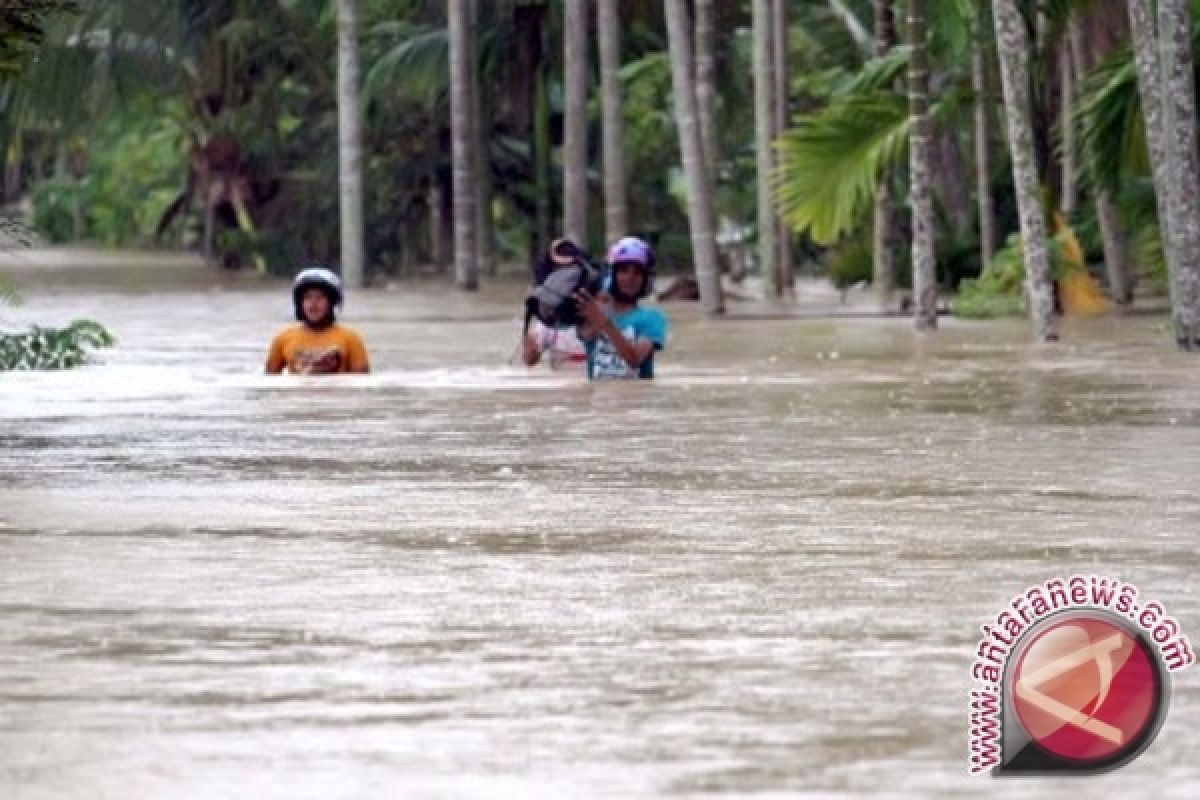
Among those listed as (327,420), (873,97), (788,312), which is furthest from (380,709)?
(788,312)

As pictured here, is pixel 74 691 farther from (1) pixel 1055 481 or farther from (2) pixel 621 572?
(1) pixel 1055 481

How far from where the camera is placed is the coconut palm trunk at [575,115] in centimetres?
4238

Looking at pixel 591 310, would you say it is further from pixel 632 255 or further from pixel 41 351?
pixel 41 351

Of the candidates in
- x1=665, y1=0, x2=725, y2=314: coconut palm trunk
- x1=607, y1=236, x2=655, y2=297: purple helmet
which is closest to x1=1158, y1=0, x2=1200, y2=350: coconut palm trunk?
x1=607, y1=236, x2=655, y2=297: purple helmet

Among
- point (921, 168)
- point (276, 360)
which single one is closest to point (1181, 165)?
point (921, 168)

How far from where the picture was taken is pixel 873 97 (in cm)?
3362

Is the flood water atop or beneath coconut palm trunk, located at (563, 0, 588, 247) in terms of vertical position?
beneath

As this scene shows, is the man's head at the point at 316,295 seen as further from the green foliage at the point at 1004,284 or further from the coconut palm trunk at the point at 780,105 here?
the coconut palm trunk at the point at 780,105

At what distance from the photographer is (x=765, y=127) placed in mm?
39844

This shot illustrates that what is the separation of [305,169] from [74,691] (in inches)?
1912

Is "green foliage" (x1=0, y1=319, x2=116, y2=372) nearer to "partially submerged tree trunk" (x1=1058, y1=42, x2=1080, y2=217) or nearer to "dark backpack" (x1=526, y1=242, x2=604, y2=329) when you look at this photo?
"dark backpack" (x1=526, y1=242, x2=604, y2=329)

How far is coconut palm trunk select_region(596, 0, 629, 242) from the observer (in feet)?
131

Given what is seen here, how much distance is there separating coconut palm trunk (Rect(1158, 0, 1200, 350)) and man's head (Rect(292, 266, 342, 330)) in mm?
6948

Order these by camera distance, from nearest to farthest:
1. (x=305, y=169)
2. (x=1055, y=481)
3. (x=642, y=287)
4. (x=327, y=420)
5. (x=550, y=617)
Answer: (x=550, y=617) < (x=1055, y=481) < (x=327, y=420) < (x=642, y=287) < (x=305, y=169)
